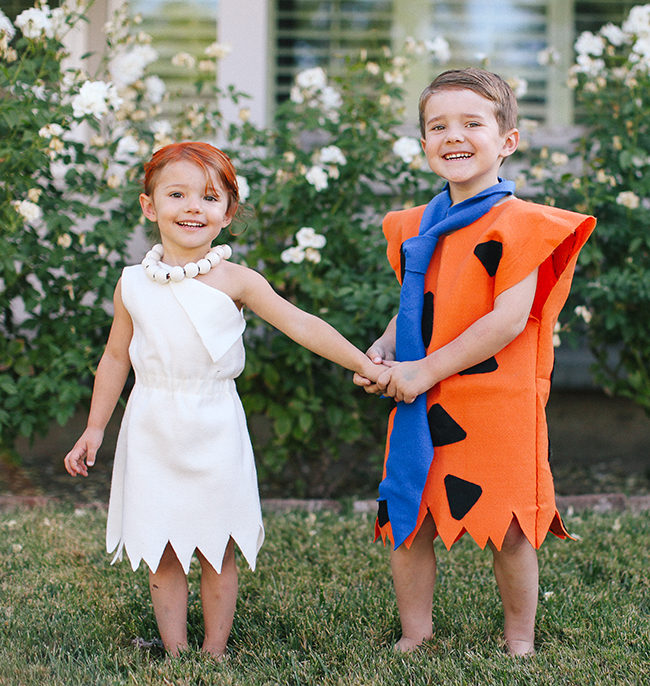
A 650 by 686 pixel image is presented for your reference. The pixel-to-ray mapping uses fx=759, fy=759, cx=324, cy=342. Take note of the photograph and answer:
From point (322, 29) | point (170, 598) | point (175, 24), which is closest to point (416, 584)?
point (170, 598)

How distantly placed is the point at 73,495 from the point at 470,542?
6.61ft

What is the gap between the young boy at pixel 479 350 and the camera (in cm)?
179

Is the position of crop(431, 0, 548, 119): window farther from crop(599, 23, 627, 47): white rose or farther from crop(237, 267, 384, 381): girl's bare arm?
crop(237, 267, 384, 381): girl's bare arm

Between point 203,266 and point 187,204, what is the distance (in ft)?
0.50

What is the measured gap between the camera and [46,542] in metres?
2.76

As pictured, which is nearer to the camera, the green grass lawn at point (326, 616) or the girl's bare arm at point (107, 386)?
the green grass lawn at point (326, 616)

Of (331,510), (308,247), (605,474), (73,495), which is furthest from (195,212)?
(605,474)

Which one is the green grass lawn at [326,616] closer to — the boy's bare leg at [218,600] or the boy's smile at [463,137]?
the boy's bare leg at [218,600]

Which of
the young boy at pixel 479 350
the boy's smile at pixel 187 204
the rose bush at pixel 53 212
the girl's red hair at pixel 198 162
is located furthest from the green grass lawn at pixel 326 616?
the girl's red hair at pixel 198 162

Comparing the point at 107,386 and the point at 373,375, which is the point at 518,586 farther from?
the point at 107,386

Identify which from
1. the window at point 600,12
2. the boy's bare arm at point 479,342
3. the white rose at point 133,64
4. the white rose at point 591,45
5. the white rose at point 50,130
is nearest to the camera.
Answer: the boy's bare arm at point 479,342

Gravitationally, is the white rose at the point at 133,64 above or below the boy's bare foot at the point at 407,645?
above

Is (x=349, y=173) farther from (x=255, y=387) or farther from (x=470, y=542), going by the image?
(x=470, y=542)

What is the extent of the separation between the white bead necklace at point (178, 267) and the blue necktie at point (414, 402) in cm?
47
